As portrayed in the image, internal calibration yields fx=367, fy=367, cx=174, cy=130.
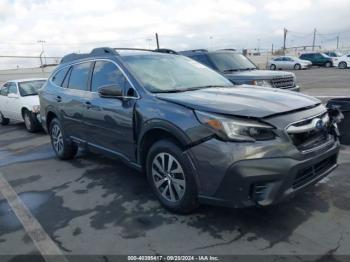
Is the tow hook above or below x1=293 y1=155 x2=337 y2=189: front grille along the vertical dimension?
above

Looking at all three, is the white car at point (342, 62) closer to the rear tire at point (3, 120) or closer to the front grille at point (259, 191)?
the rear tire at point (3, 120)

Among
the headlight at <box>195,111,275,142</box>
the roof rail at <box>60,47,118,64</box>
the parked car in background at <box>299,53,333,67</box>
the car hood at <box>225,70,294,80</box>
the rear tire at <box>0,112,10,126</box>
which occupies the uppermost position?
the roof rail at <box>60,47,118,64</box>

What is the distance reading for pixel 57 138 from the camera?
6848 millimetres

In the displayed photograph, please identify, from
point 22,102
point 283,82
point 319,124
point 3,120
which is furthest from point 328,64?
point 319,124

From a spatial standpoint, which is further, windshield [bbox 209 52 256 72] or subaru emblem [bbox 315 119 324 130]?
windshield [bbox 209 52 256 72]

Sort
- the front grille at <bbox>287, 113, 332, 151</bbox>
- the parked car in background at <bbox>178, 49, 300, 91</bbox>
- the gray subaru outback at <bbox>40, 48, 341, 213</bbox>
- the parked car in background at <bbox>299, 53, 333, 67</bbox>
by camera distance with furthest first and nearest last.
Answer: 1. the parked car in background at <bbox>299, 53, 333, 67</bbox>
2. the parked car in background at <bbox>178, 49, 300, 91</bbox>
3. the front grille at <bbox>287, 113, 332, 151</bbox>
4. the gray subaru outback at <bbox>40, 48, 341, 213</bbox>

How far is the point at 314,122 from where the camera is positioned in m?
3.76

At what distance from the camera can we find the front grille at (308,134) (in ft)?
11.5

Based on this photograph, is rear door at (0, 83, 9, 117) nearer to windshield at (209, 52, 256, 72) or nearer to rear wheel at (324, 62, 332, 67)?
windshield at (209, 52, 256, 72)

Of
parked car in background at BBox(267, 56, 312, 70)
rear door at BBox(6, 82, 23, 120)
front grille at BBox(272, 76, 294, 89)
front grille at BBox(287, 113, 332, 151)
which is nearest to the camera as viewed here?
front grille at BBox(287, 113, 332, 151)

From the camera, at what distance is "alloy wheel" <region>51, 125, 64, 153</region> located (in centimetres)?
671

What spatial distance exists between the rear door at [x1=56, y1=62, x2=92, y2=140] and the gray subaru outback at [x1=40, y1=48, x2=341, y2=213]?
43 mm

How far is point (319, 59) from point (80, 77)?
40.0 m

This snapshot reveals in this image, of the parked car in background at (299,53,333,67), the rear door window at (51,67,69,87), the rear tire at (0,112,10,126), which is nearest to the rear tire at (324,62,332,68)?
the parked car in background at (299,53,333,67)
